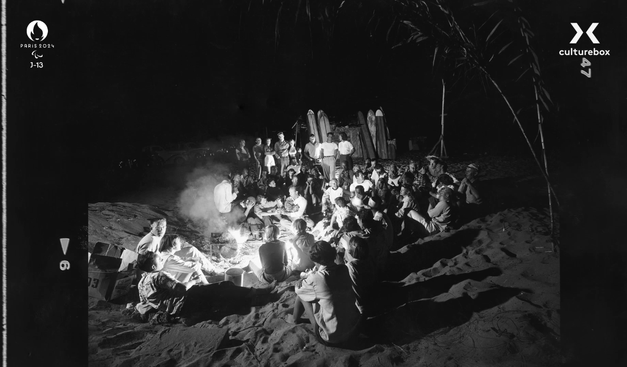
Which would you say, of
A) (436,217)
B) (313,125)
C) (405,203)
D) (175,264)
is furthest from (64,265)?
(436,217)

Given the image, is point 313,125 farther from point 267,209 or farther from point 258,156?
point 267,209

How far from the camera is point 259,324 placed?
293cm

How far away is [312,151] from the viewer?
3143 mm

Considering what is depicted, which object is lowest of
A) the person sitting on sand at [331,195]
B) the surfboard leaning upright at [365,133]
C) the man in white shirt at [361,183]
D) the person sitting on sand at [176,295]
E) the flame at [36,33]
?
the person sitting on sand at [176,295]

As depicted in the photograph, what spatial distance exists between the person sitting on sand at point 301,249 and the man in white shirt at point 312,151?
0.53m

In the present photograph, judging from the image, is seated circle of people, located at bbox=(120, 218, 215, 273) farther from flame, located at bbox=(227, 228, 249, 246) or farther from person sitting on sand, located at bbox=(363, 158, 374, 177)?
person sitting on sand, located at bbox=(363, 158, 374, 177)

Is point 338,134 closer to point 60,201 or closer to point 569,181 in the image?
point 569,181

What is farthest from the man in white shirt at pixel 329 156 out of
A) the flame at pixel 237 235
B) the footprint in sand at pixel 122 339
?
the footprint in sand at pixel 122 339

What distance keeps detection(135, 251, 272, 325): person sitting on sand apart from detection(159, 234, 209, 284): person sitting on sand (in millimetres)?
34

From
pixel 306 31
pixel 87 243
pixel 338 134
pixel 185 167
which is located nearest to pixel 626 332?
pixel 338 134

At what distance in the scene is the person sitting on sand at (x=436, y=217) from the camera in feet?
10.2

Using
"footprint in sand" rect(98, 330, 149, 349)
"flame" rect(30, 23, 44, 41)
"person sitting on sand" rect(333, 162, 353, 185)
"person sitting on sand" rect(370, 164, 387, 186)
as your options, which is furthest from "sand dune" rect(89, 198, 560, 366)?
"flame" rect(30, 23, 44, 41)

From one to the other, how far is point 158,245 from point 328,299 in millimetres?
1469

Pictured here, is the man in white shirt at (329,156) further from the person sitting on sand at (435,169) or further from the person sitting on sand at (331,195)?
the person sitting on sand at (435,169)
